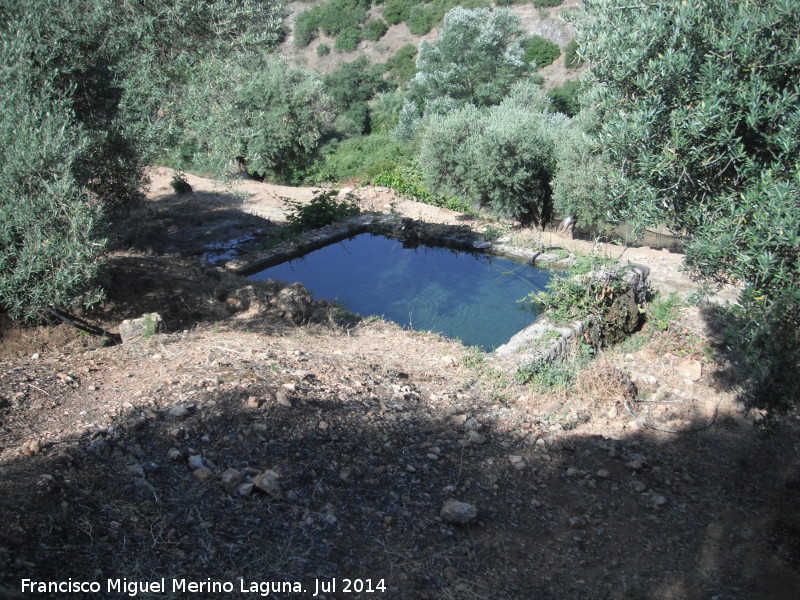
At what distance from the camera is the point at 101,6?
661cm

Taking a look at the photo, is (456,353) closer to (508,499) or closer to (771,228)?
(508,499)

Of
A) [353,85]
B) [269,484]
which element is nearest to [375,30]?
[353,85]

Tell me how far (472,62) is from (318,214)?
13.0 meters

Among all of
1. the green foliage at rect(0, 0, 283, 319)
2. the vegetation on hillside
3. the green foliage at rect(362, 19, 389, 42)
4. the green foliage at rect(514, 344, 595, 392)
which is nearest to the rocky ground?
the green foliage at rect(514, 344, 595, 392)

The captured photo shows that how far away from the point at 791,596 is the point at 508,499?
1.94m

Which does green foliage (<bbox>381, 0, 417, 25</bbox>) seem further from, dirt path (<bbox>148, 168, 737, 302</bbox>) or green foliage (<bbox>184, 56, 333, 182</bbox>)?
dirt path (<bbox>148, 168, 737, 302</bbox>)

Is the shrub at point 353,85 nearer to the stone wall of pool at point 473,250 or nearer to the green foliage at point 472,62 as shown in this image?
the green foliage at point 472,62

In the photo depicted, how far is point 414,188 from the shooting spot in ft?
60.1

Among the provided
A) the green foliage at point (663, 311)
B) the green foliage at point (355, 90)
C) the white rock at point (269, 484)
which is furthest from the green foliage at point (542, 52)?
the white rock at point (269, 484)

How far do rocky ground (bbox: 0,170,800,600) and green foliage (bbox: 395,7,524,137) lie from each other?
18257 mm

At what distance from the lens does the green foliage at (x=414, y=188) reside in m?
16.6

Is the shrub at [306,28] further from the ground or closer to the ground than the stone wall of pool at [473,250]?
further from the ground

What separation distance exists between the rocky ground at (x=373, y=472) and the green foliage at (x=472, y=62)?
18257 mm

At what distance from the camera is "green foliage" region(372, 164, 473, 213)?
16625 millimetres
